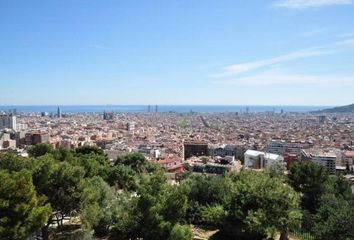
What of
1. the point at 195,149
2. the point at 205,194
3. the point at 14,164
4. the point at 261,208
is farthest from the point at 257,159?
the point at 14,164

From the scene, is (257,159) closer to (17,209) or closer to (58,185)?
(58,185)

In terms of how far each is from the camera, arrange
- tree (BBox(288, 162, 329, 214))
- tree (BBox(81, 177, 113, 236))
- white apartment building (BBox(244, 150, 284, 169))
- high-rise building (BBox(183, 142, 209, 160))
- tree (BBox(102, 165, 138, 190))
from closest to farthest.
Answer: tree (BBox(81, 177, 113, 236)) → tree (BBox(288, 162, 329, 214)) → tree (BBox(102, 165, 138, 190)) → white apartment building (BBox(244, 150, 284, 169)) → high-rise building (BBox(183, 142, 209, 160))

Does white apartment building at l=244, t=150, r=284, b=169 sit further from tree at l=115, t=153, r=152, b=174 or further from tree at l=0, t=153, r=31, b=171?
Result: tree at l=0, t=153, r=31, b=171

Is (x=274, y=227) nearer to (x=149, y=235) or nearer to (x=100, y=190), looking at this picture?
(x=149, y=235)

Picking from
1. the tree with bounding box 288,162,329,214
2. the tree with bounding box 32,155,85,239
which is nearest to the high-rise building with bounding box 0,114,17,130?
the tree with bounding box 288,162,329,214

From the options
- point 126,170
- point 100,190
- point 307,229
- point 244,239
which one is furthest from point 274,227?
point 126,170

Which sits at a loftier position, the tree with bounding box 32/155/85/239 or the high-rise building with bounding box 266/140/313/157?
the tree with bounding box 32/155/85/239

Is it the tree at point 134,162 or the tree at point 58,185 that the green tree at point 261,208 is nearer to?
the tree at point 58,185

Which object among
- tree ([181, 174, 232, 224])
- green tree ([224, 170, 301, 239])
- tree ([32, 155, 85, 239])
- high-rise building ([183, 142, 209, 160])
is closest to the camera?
green tree ([224, 170, 301, 239])

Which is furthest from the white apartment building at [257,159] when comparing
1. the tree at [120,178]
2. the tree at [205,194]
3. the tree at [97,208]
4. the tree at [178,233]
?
the tree at [178,233]
